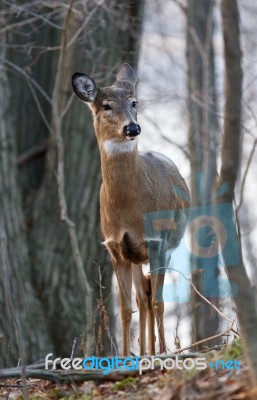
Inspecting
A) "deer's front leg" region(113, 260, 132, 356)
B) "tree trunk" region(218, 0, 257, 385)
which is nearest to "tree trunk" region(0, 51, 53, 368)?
"deer's front leg" region(113, 260, 132, 356)

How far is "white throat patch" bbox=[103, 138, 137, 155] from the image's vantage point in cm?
844

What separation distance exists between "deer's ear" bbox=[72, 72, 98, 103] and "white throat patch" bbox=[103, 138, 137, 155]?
1.76 ft

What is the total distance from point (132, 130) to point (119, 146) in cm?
40

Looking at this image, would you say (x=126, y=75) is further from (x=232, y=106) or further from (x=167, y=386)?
(x=232, y=106)

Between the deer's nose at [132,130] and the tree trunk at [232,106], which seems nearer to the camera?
→ the tree trunk at [232,106]

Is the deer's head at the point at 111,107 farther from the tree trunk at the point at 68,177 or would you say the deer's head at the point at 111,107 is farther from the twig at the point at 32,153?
the twig at the point at 32,153

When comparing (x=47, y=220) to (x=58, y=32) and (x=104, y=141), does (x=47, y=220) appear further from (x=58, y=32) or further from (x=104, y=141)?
(x=104, y=141)

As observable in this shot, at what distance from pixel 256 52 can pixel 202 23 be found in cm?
136

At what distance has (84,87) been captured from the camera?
8.80 meters

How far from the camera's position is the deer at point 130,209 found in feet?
27.1

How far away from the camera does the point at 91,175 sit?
1241 centimetres
